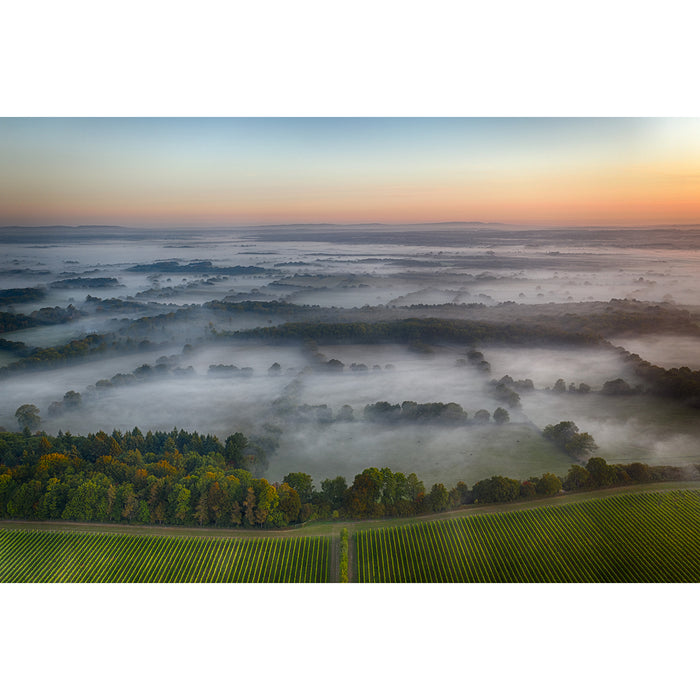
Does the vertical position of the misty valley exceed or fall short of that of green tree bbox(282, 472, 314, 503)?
it exceeds it

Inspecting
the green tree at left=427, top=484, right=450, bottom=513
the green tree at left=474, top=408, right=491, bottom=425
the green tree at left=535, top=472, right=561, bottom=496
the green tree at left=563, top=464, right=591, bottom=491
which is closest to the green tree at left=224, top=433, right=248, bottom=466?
the green tree at left=427, top=484, right=450, bottom=513

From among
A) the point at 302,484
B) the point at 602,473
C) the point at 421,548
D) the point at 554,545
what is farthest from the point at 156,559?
the point at 602,473

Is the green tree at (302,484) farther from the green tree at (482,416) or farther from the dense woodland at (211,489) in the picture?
the green tree at (482,416)

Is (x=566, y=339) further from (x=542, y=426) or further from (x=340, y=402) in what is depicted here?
(x=340, y=402)

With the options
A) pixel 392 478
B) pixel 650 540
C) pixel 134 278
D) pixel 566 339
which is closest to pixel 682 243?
pixel 566 339

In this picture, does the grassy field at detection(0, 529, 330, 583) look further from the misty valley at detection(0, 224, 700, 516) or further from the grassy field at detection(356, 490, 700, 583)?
the misty valley at detection(0, 224, 700, 516)

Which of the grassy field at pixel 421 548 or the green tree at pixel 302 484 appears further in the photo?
the green tree at pixel 302 484

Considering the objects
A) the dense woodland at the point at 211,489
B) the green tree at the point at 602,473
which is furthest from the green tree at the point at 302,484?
the green tree at the point at 602,473
